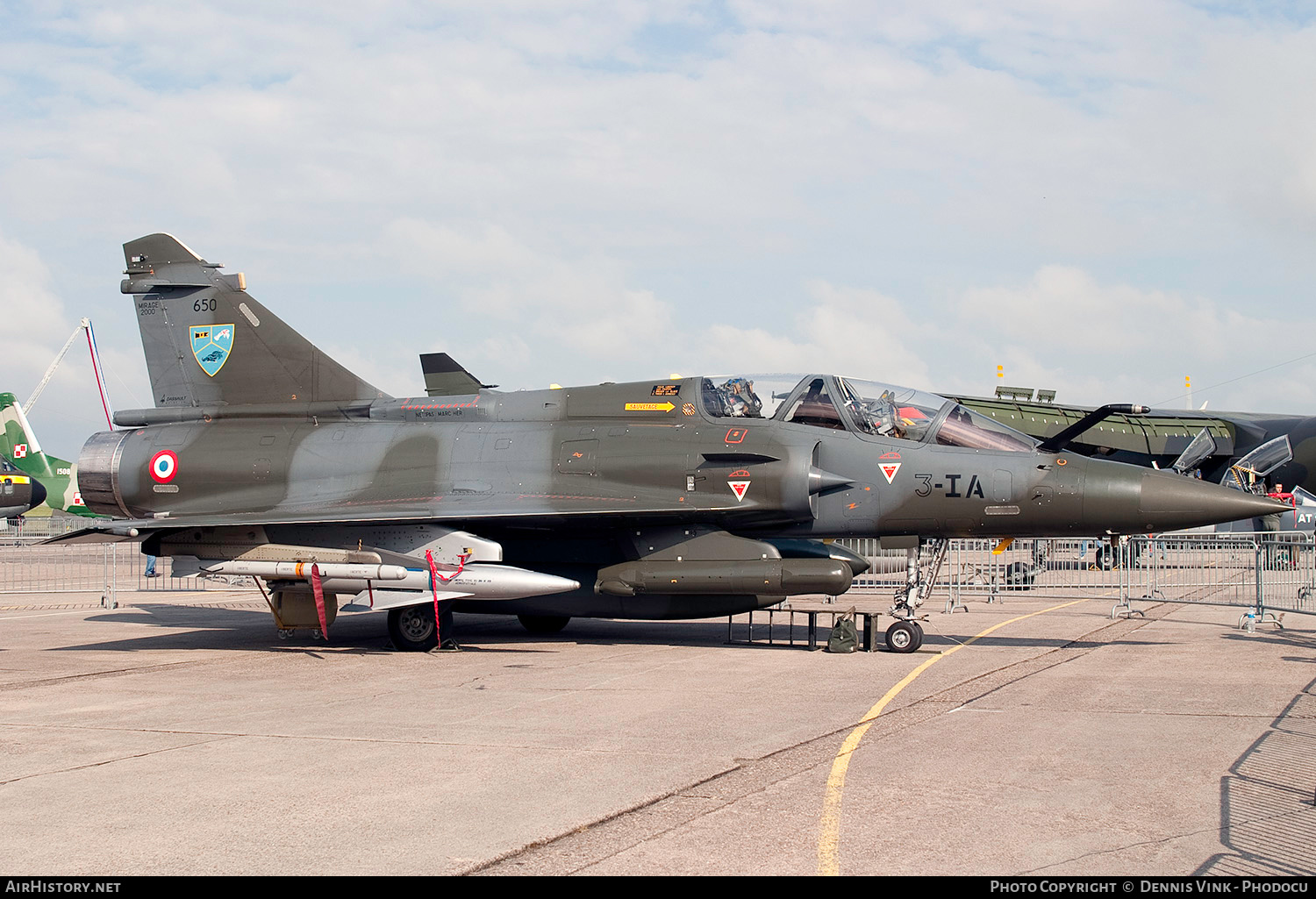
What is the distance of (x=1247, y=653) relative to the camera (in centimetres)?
1132

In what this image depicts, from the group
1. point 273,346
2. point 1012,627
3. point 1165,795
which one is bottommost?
point 1012,627

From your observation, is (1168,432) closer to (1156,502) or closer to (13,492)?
(1156,502)

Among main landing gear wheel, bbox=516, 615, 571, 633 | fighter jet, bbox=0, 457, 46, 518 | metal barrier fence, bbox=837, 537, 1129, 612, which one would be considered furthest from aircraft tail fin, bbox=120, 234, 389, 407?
fighter jet, bbox=0, 457, 46, 518

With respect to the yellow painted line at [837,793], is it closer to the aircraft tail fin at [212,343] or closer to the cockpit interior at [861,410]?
the cockpit interior at [861,410]

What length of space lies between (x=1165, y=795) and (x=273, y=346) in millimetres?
12244

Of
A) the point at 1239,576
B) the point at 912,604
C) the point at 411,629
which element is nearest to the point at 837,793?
the point at 912,604

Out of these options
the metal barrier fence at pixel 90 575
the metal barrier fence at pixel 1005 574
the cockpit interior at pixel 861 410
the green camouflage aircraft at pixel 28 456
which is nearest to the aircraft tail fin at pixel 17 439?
the green camouflage aircraft at pixel 28 456

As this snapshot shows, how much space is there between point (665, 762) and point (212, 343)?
35.4 feet

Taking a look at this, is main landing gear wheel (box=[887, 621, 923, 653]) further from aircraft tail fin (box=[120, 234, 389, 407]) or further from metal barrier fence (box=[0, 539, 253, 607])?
metal barrier fence (box=[0, 539, 253, 607])

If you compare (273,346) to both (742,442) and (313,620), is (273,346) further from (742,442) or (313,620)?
(742,442)

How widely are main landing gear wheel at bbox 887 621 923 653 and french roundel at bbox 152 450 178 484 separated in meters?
9.03

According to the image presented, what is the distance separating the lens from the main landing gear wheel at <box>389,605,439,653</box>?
12.5 m

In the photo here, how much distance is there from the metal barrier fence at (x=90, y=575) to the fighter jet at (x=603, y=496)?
12.8ft

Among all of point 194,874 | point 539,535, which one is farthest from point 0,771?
point 539,535
